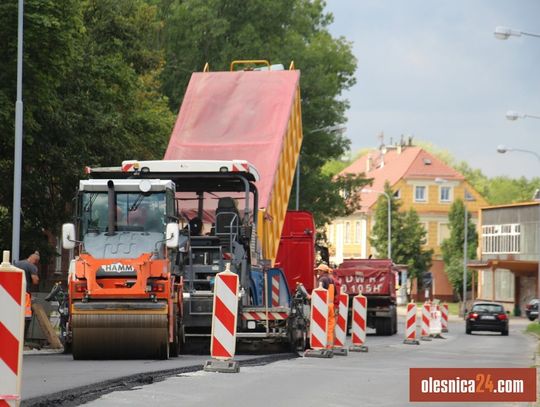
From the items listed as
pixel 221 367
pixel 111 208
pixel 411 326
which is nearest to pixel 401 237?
pixel 411 326

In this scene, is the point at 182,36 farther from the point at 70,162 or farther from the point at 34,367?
the point at 34,367

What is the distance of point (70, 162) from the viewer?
40.7 meters

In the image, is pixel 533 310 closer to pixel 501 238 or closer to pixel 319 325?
pixel 501 238

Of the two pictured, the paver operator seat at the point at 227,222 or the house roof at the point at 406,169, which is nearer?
the paver operator seat at the point at 227,222

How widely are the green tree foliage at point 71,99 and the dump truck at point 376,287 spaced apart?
24.4 feet

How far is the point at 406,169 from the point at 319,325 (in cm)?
10714

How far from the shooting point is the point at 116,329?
2247cm

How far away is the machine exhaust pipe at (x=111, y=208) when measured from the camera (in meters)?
23.4

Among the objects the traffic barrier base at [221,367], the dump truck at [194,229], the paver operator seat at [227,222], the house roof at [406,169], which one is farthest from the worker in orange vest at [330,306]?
the house roof at [406,169]

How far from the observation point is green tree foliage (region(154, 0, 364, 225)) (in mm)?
65438

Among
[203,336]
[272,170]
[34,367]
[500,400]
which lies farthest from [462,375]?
[272,170]

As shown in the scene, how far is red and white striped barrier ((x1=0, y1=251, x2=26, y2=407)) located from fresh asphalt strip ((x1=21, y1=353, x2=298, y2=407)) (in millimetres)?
2977

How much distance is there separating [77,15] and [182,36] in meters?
30.2

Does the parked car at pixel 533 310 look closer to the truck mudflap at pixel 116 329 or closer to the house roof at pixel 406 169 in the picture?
the house roof at pixel 406 169
